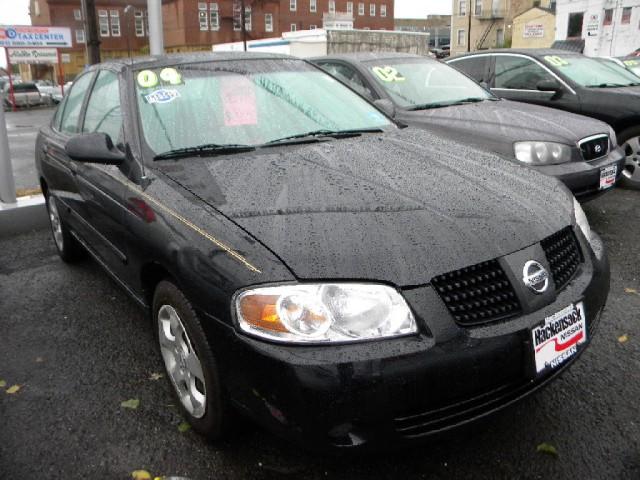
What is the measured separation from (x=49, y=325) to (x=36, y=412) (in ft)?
3.52

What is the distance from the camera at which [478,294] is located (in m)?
1.97

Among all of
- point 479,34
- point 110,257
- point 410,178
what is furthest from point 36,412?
point 479,34

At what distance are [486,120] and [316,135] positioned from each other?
261 cm

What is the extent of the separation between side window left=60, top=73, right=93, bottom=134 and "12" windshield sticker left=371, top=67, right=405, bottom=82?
289 cm

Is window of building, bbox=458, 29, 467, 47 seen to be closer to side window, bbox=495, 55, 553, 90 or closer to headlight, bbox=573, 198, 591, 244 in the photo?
side window, bbox=495, 55, 553, 90

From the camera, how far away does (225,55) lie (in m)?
3.58

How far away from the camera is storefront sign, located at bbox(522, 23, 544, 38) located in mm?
49125

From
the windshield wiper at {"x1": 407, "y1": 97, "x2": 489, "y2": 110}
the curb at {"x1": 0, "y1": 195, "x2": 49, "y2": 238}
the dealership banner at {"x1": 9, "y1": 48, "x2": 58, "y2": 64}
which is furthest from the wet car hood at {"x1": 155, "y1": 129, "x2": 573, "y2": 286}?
the dealership banner at {"x1": 9, "y1": 48, "x2": 58, "y2": 64}

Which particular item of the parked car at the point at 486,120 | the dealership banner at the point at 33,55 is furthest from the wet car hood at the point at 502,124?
the dealership banner at the point at 33,55

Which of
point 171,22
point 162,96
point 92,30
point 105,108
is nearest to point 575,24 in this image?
point 92,30

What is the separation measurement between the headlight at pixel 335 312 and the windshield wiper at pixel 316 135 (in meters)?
1.27

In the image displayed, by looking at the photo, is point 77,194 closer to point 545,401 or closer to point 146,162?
point 146,162

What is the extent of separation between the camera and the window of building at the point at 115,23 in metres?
66.1

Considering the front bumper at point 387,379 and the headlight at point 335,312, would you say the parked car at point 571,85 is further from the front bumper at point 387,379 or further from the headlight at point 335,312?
the headlight at point 335,312
